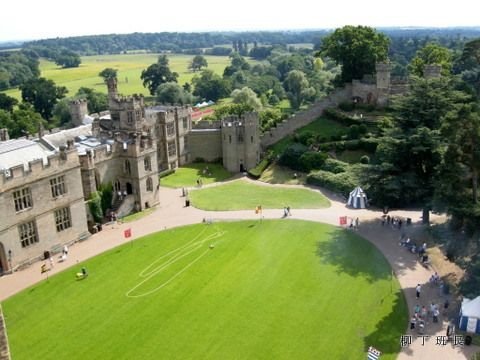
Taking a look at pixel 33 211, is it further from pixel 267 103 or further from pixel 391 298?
pixel 267 103

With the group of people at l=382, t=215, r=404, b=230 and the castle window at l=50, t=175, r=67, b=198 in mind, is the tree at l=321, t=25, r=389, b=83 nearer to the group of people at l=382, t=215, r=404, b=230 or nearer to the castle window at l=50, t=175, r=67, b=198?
the group of people at l=382, t=215, r=404, b=230

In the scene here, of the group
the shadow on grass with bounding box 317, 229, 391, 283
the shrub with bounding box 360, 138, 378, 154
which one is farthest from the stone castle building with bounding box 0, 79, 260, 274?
the shadow on grass with bounding box 317, 229, 391, 283

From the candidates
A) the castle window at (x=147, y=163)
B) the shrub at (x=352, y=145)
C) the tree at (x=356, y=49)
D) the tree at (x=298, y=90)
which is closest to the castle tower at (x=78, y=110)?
the castle window at (x=147, y=163)

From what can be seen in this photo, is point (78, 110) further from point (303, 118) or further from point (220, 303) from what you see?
point (220, 303)

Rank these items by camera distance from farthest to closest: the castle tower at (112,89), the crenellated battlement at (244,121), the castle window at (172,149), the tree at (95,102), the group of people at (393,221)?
the tree at (95,102), the castle window at (172,149), the crenellated battlement at (244,121), the castle tower at (112,89), the group of people at (393,221)

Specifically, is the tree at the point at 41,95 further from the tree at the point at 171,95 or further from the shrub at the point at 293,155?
the shrub at the point at 293,155

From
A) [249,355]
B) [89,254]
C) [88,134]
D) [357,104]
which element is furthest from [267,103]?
[249,355]
